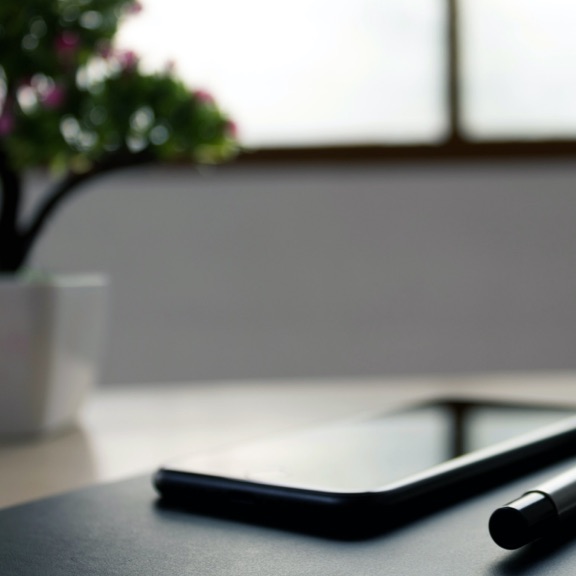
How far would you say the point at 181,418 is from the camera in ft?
2.25

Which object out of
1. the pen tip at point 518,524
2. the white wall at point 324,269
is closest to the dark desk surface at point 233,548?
the pen tip at point 518,524

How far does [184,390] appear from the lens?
848mm

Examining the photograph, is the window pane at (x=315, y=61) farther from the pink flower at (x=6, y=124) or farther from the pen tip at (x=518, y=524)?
the pen tip at (x=518, y=524)

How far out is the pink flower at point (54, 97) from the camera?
64cm

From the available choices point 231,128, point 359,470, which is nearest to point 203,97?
point 231,128

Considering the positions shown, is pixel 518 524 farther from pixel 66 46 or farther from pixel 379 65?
pixel 379 65

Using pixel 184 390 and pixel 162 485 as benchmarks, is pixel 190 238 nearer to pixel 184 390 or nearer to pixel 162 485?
pixel 184 390

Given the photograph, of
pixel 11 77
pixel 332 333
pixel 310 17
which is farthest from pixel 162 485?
pixel 310 17

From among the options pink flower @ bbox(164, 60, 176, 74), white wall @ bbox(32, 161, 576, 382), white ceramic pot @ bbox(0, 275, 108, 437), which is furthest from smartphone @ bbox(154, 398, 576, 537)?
white wall @ bbox(32, 161, 576, 382)

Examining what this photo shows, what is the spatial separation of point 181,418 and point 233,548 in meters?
0.38

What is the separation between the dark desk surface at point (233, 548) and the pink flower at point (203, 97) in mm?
375

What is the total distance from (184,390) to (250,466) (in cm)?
45

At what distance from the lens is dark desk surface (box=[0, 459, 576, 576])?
29cm

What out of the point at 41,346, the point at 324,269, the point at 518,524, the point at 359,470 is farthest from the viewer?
the point at 324,269
